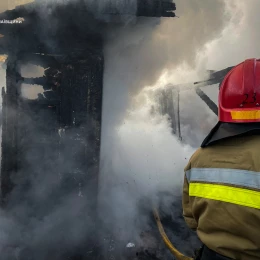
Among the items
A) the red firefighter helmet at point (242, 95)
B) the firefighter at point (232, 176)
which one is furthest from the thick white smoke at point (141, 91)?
the red firefighter helmet at point (242, 95)

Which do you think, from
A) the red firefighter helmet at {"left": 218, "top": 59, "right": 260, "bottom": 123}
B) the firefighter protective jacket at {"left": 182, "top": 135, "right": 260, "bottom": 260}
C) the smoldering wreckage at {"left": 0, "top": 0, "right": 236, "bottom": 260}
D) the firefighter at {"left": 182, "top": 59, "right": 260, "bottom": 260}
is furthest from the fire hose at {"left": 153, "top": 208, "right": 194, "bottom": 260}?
the red firefighter helmet at {"left": 218, "top": 59, "right": 260, "bottom": 123}

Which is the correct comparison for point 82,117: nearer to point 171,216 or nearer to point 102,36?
point 102,36

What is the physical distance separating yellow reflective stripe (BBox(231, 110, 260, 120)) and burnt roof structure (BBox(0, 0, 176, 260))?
3.05 m

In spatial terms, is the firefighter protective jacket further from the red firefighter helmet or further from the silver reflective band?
the red firefighter helmet

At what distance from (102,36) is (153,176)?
2.82 metres

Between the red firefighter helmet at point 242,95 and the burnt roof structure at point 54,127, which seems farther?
the burnt roof structure at point 54,127

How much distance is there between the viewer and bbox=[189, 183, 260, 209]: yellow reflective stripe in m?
1.30

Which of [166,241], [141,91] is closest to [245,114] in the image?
[166,241]

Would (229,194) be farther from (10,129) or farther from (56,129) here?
(10,129)

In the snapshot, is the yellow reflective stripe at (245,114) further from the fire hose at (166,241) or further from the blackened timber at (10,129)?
the blackened timber at (10,129)

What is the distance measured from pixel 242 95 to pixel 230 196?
1.98 ft

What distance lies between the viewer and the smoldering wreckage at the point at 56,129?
13.7 feet

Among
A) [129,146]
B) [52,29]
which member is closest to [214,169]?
[52,29]

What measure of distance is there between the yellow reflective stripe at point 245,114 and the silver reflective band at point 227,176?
13.2 inches
